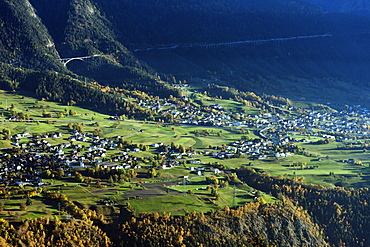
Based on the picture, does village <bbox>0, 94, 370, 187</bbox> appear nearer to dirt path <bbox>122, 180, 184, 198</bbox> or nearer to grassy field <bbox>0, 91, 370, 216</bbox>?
grassy field <bbox>0, 91, 370, 216</bbox>

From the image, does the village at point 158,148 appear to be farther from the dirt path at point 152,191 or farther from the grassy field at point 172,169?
the dirt path at point 152,191

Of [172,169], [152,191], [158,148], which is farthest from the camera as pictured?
[158,148]

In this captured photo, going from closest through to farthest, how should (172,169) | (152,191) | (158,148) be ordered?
(152,191) → (172,169) → (158,148)

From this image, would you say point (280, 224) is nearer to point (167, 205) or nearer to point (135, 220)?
point (167, 205)

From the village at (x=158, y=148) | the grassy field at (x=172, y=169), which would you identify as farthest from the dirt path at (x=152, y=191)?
the village at (x=158, y=148)

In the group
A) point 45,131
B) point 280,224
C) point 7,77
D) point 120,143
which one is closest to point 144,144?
point 120,143

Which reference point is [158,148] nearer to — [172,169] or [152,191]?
[172,169]

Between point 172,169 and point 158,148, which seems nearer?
point 172,169

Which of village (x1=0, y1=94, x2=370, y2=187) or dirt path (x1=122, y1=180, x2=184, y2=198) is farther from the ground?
village (x1=0, y1=94, x2=370, y2=187)

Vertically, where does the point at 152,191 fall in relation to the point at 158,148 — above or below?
below

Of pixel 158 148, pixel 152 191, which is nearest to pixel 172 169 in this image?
pixel 152 191

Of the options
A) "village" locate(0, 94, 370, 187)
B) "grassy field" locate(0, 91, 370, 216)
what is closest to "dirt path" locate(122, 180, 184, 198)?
"grassy field" locate(0, 91, 370, 216)
